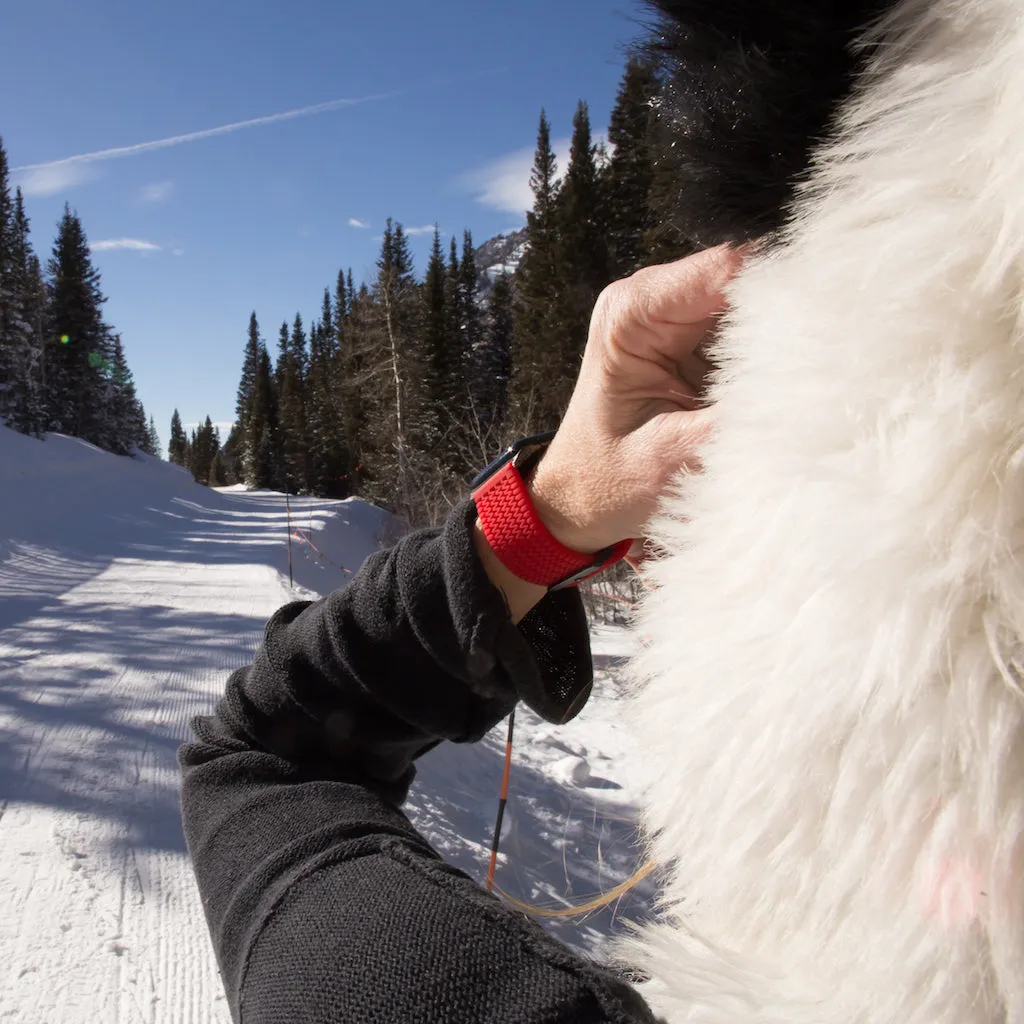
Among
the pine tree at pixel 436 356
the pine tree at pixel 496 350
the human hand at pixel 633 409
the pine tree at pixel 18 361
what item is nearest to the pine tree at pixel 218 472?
the pine tree at pixel 18 361

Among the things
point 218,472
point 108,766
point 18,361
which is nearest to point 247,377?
point 218,472

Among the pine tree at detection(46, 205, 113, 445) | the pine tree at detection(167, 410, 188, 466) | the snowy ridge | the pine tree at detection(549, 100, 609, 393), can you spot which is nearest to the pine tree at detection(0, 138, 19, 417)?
the pine tree at detection(46, 205, 113, 445)

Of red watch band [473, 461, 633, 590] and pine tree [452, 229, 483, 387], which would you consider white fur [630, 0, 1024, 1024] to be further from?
pine tree [452, 229, 483, 387]

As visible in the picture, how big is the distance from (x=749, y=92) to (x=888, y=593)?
0.39m

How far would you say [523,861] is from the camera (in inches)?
154

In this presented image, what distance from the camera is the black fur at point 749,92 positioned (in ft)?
1.66

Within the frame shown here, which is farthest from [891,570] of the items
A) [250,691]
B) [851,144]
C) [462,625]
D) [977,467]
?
[250,691]

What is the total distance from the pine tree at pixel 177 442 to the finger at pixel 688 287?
300ft

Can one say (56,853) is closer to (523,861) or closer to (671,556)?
(523,861)

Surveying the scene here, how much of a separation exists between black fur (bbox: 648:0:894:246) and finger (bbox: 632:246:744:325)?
9 cm

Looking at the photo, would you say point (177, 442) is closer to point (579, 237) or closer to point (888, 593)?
point (579, 237)

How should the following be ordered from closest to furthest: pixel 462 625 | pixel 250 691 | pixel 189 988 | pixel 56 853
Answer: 1. pixel 462 625
2. pixel 250 691
3. pixel 189 988
4. pixel 56 853

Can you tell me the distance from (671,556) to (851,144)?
13.8 inches

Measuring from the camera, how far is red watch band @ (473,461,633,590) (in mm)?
1062
